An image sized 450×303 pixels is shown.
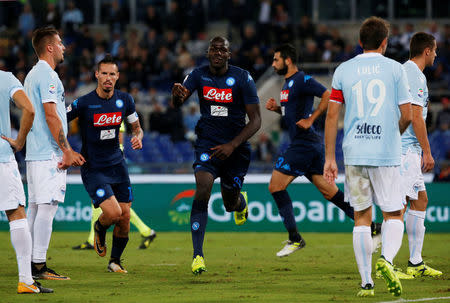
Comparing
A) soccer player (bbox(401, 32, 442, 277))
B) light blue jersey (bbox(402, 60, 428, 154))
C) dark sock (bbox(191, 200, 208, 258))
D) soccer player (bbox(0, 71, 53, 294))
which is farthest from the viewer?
dark sock (bbox(191, 200, 208, 258))

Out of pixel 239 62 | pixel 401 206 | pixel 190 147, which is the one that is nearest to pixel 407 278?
pixel 401 206

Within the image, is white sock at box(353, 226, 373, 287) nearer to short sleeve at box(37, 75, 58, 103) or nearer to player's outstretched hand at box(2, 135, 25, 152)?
player's outstretched hand at box(2, 135, 25, 152)

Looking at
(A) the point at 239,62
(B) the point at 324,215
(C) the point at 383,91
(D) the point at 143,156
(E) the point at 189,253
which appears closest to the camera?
(C) the point at 383,91

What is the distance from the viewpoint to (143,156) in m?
17.5

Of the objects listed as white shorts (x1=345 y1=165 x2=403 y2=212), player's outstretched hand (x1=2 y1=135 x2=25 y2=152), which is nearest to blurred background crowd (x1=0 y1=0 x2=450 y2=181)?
player's outstretched hand (x1=2 y1=135 x2=25 y2=152)

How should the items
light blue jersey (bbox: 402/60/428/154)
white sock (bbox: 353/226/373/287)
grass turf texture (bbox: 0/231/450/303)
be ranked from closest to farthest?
white sock (bbox: 353/226/373/287) → grass turf texture (bbox: 0/231/450/303) → light blue jersey (bbox: 402/60/428/154)

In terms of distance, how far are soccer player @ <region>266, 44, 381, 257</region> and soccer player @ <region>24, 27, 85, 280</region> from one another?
3.03 m

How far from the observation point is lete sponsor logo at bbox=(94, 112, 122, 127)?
8656 mm

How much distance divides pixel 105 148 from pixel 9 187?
6.33 ft

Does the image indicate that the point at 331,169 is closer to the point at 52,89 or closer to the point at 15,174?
the point at 15,174

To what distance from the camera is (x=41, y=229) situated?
27.2ft

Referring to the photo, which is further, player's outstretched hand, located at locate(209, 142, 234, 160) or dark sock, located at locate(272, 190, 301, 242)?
dark sock, located at locate(272, 190, 301, 242)

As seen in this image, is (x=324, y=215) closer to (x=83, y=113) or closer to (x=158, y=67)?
(x=83, y=113)

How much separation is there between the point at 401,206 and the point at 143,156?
36.5 feet
